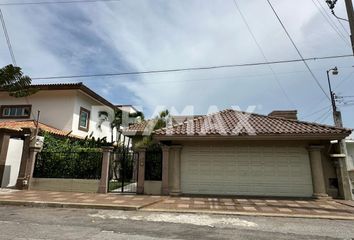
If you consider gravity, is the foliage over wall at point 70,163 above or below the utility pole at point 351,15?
below

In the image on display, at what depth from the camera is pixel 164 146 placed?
44.5 feet

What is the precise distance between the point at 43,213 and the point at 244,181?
8.94 metres

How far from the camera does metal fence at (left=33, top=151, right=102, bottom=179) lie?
14094 millimetres

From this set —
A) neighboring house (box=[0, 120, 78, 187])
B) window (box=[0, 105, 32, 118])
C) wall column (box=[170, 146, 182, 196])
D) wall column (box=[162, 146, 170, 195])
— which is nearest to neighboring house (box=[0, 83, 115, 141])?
window (box=[0, 105, 32, 118])

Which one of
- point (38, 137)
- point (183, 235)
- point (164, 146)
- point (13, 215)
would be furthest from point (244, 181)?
point (38, 137)

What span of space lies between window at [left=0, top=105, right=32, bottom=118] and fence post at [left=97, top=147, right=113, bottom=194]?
1043 cm

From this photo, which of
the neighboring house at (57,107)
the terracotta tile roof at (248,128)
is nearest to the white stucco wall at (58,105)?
the neighboring house at (57,107)

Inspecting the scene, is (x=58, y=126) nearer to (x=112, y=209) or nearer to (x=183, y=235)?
(x=112, y=209)

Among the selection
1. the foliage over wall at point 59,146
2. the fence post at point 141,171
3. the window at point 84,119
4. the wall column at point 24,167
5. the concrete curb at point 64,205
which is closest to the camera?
the concrete curb at point 64,205

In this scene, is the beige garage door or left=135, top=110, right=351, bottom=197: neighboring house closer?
left=135, top=110, right=351, bottom=197: neighboring house

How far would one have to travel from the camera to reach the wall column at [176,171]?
1313cm

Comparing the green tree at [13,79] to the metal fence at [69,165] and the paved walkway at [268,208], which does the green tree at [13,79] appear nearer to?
the metal fence at [69,165]

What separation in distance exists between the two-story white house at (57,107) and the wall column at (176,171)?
31.8ft

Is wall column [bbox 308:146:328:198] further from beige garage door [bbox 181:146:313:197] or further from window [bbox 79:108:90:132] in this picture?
window [bbox 79:108:90:132]
